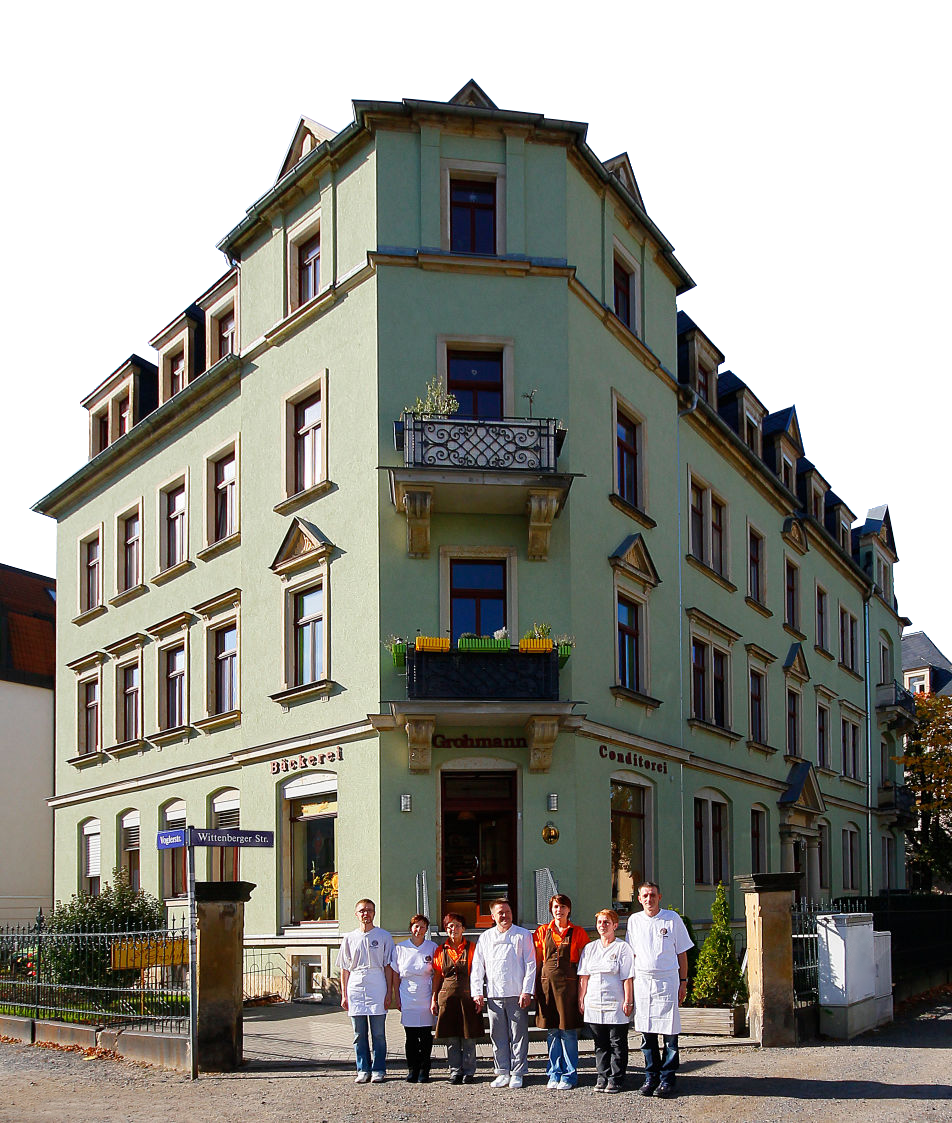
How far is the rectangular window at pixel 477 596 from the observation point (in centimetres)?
2047

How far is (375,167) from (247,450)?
5.81 meters

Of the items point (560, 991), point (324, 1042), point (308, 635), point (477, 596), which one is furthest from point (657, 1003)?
point (308, 635)

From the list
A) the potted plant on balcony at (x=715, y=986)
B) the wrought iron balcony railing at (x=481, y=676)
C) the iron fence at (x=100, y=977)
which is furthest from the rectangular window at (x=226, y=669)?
the potted plant on balcony at (x=715, y=986)

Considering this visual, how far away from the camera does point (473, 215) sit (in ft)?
71.6

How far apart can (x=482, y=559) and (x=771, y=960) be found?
8076 mm

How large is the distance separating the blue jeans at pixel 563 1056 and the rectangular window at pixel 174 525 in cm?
1696

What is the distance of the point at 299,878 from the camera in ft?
70.7

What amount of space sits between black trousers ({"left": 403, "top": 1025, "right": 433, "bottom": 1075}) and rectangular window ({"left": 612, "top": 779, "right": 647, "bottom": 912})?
8635mm

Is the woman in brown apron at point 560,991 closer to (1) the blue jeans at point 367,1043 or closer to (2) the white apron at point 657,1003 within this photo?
(2) the white apron at point 657,1003

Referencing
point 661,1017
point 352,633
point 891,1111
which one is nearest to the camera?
point 891,1111

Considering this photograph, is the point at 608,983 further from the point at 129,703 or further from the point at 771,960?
the point at 129,703

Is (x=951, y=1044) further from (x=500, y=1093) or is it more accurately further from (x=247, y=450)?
(x=247, y=450)

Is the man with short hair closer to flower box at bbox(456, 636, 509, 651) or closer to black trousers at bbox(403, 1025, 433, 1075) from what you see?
black trousers at bbox(403, 1025, 433, 1075)

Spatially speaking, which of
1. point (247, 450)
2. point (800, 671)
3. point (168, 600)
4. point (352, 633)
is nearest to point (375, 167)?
point (247, 450)
